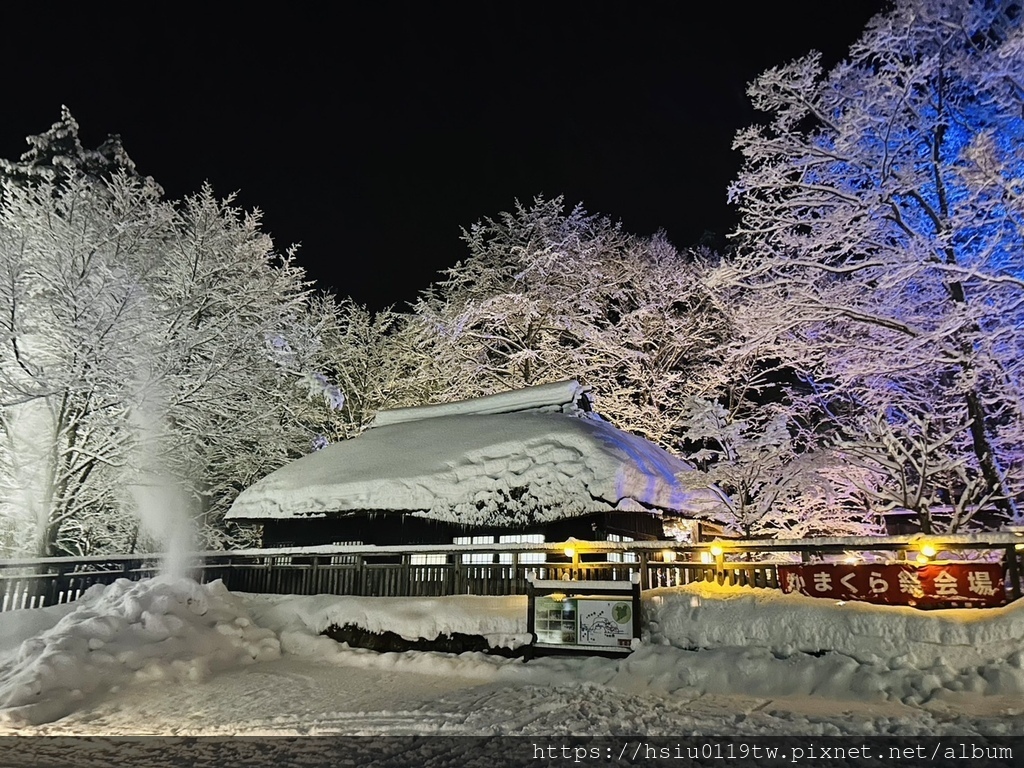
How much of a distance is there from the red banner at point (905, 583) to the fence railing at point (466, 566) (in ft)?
0.91

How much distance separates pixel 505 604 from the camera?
41.1 ft

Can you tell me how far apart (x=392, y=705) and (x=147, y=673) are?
14.4 ft

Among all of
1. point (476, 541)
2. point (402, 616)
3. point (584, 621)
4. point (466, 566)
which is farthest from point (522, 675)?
point (476, 541)

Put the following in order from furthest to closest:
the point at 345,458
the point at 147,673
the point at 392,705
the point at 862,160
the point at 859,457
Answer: the point at 345,458, the point at 859,457, the point at 862,160, the point at 147,673, the point at 392,705

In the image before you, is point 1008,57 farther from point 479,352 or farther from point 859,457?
point 479,352

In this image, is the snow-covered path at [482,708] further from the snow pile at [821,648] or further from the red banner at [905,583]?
the red banner at [905,583]

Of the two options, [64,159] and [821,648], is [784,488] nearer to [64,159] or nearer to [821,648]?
[821,648]

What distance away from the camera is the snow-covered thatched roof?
15539 millimetres

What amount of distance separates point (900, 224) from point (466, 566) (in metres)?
10.9

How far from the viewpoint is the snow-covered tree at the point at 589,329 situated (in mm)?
28062

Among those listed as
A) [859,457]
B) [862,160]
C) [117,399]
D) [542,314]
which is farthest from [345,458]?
[862,160]

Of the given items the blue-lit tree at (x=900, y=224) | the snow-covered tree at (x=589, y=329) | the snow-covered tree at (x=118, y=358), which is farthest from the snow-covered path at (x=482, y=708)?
the snow-covered tree at (x=589, y=329)

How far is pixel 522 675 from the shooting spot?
34.8 ft

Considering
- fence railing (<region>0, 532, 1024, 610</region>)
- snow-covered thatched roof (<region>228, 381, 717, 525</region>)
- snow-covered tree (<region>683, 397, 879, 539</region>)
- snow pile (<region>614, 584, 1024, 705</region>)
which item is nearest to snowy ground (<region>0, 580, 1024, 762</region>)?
snow pile (<region>614, 584, 1024, 705</region>)
